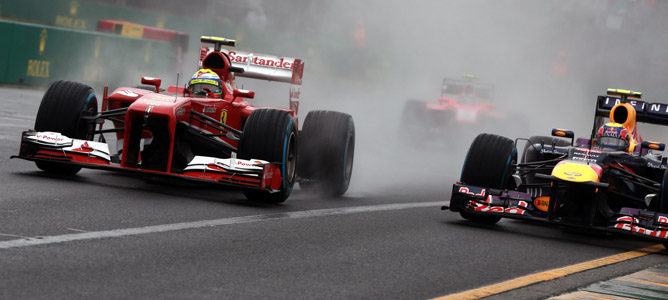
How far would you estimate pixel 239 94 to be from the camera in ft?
40.0

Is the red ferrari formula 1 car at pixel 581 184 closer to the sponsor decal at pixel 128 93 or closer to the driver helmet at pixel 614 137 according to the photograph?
the driver helmet at pixel 614 137

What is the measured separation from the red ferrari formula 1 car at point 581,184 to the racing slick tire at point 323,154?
1744mm

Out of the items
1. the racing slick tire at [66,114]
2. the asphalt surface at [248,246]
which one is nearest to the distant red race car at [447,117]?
the asphalt surface at [248,246]

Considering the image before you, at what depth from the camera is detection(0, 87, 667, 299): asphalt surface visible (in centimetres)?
651

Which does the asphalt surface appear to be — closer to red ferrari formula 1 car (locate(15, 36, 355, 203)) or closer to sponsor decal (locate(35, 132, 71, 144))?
red ferrari formula 1 car (locate(15, 36, 355, 203))

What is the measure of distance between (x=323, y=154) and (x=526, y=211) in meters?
2.93

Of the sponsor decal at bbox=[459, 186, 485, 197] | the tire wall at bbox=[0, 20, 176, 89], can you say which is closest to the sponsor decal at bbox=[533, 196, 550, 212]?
the sponsor decal at bbox=[459, 186, 485, 197]

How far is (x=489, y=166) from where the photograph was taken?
11148mm

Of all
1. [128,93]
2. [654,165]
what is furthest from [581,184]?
[128,93]

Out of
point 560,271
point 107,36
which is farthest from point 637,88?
point 560,271

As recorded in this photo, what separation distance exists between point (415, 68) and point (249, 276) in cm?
4076

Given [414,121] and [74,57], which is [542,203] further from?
[74,57]

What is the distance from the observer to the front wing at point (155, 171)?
10.4 m

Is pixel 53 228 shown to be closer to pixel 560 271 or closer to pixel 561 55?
pixel 560 271
